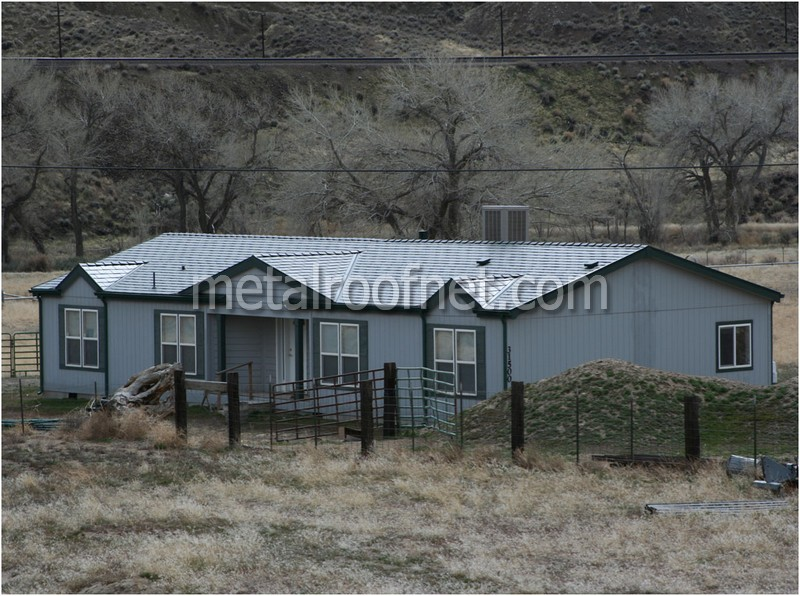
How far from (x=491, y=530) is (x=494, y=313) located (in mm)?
8971

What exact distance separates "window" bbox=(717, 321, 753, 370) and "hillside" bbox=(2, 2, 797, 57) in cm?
7357

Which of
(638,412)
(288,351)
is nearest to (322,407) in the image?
(288,351)

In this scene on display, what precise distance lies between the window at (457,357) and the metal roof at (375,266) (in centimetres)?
80

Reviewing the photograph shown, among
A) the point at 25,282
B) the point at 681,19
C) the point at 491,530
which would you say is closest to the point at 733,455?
the point at 491,530

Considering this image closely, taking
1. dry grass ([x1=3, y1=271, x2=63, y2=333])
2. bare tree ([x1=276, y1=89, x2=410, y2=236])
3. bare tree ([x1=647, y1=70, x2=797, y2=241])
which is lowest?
dry grass ([x1=3, y1=271, x2=63, y2=333])

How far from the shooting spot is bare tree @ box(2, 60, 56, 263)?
67812 millimetres

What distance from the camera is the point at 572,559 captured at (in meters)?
15.3

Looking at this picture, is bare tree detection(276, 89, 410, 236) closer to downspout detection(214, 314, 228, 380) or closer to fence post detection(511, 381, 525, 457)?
downspout detection(214, 314, 228, 380)

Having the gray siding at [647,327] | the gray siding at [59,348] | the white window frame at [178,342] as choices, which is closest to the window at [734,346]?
the gray siding at [647,327]

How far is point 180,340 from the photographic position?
2992 centimetres

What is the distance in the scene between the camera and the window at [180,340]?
29.7 m

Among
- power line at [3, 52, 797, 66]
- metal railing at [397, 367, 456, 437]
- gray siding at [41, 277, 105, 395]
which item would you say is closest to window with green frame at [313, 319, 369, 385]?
metal railing at [397, 367, 456, 437]

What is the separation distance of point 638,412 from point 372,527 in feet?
A: 23.4

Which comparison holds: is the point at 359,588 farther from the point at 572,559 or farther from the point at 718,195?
the point at 718,195
